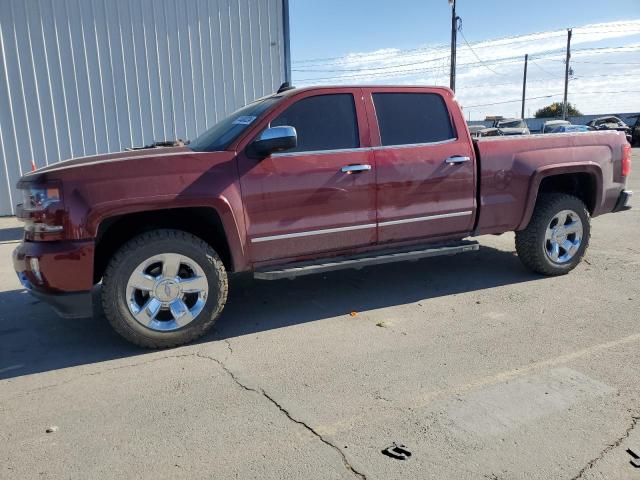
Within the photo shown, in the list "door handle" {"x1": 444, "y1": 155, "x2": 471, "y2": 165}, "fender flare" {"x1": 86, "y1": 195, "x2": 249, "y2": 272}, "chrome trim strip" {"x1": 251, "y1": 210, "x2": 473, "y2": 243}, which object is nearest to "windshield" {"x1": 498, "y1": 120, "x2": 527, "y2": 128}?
"door handle" {"x1": 444, "y1": 155, "x2": 471, "y2": 165}

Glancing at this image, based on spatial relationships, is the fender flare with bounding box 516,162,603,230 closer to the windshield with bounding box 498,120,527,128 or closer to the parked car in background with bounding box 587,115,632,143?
the parked car in background with bounding box 587,115,632,143

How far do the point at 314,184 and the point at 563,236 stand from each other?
301 centimetres

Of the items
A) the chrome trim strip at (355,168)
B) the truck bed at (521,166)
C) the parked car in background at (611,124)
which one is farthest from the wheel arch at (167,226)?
the parked car in background at (611,124)

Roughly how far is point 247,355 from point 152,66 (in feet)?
29.4

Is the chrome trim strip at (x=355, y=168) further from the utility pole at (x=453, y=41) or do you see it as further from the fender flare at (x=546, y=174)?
the utility pole at (x=453, y=41)

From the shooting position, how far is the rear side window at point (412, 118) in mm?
4801

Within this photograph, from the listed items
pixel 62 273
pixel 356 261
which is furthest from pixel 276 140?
pixel 62 273

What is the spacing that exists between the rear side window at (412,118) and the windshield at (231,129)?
1009 millimetres

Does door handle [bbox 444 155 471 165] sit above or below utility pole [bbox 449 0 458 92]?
below

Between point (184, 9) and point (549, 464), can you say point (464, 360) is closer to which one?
point (549, 464)

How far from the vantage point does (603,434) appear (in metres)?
2.76

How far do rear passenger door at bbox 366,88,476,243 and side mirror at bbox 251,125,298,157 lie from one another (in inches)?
36.8

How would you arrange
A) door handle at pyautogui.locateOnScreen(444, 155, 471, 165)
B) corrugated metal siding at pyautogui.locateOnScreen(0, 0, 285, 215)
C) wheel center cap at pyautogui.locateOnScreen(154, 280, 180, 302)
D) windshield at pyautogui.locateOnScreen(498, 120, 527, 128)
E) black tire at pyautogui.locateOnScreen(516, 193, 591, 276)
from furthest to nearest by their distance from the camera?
windshield at pyautogui.locateOnScreen(498, 120, 527, 128) → corrugated metal siding at pyautogui.locateOnScreen(0, 0, 285, 215) → black tire at pyautogui.locateOnScreen(516, 193, 591, 276) → door handle at pyautogui.locateOnScreen(444, 155, 471, 165) → wheel center cap at pyautogui.locateOnScreen(154, 280, 180, 302)

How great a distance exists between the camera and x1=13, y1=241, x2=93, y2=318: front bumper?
3666mm
